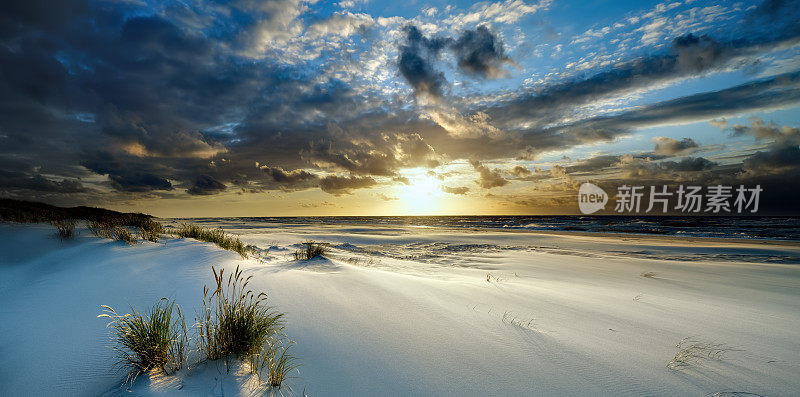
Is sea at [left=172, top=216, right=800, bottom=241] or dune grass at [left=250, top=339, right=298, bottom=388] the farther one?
sea at [left=172, top=216, right=800, bottom=241]

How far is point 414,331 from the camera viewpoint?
305 centimetres

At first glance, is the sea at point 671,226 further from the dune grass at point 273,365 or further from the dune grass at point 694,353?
the dune grass at point 273,365

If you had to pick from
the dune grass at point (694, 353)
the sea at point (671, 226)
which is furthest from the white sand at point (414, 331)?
the sea at point (671, 226)

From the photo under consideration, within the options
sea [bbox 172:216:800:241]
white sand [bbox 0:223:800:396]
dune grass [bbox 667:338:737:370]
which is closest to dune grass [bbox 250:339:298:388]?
white sand [bbox 0:223:800:396]

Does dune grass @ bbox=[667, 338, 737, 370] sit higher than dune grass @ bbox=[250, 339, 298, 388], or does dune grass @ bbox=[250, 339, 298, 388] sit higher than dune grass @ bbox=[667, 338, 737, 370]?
dune grass @ bbox=[250, 339, 298, 388]

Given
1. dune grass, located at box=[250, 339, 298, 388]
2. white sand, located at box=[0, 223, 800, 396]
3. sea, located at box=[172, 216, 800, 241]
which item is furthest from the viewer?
sea, located at box=[172, 216, 800, 241]

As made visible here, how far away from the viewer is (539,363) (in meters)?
2.55

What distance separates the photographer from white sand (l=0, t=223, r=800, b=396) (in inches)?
88.0

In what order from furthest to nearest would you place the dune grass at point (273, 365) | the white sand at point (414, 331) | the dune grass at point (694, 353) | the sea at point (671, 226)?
the sea at point (671, 226) → the dune grass at point (694, 353) → the white sand at point (414, 331) → the dune grass at point (273, 365)

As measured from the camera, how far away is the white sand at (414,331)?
223 cm

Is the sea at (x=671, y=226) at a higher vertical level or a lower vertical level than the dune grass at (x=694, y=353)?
higher

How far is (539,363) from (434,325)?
3.39ft

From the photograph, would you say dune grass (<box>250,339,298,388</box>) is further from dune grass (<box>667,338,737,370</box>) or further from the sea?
the sea

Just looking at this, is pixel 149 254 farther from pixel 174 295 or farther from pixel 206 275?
pixel 174 295
